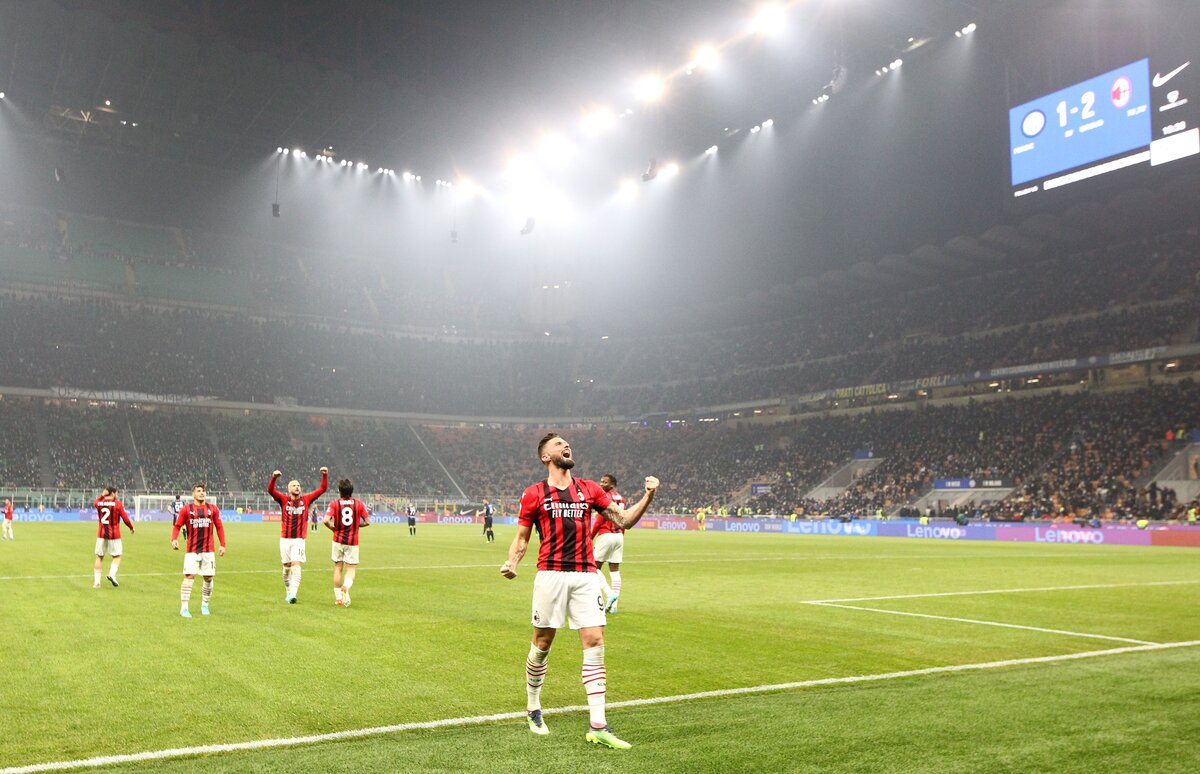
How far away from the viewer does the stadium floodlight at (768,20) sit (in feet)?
133

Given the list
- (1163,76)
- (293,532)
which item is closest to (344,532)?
(293,532)

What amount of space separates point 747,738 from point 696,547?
3003 centimetres

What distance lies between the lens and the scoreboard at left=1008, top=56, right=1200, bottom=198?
101 feet

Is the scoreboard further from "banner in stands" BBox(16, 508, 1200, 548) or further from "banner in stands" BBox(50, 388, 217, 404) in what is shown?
"banner in stands" BBox(50, 388, 217, 404)

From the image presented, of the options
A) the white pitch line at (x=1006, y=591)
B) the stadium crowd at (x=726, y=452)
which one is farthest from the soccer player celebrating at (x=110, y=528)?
the stadium crowd at (x=726, y=452)

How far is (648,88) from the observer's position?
154ft

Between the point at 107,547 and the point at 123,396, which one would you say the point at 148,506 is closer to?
the point at 123,396

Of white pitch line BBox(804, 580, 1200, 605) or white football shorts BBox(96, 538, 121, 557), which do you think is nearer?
white pitch line BBox(804, 580, 1200, 605)

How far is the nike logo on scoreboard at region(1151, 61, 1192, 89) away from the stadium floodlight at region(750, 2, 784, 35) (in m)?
Answer: 15.6

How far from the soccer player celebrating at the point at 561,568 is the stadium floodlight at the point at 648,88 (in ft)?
136

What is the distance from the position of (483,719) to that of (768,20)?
39.9 metres

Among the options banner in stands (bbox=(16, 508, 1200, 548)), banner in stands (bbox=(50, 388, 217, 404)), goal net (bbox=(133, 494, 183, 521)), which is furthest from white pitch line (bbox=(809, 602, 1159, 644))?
banner in stands (bbox=(50, 388, 217, 404))

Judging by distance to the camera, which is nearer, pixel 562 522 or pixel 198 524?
pixel 562 522

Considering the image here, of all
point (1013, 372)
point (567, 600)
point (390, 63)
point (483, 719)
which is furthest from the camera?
point (1013, 372)
